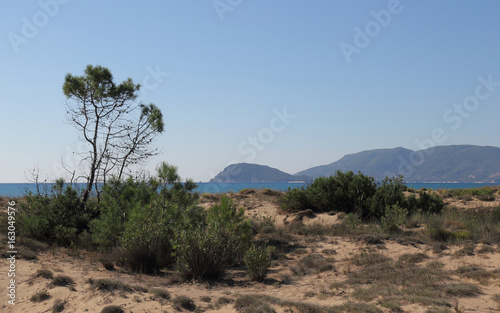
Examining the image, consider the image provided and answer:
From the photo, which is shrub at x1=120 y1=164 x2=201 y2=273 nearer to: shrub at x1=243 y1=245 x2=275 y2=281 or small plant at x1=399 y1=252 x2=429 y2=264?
shrub at x1=243 y1=245 x2=275 y2=281

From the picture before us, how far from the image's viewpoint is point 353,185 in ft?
55.5

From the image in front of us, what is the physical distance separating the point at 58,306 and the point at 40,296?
63 cm

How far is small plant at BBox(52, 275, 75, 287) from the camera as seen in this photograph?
22.0 feet

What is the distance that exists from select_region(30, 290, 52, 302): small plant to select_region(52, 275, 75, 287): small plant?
1.21ft

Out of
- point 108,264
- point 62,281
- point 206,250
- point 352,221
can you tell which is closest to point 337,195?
point 352,221

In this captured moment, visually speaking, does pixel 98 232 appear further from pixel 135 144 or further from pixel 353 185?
pixel 353 185

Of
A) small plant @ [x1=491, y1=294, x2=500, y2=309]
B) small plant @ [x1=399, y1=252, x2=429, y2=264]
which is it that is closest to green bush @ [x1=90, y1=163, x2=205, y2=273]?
small plant @ [x1=399, y1=252, x2=429, y2=264]

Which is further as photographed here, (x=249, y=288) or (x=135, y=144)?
(x=135, y=144)

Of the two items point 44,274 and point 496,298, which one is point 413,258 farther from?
point 44,274

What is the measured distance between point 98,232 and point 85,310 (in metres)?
4.77

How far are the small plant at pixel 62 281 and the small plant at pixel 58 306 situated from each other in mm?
723

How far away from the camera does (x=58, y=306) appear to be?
588 centimetres

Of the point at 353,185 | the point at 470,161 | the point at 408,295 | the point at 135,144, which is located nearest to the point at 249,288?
the point at 408,295

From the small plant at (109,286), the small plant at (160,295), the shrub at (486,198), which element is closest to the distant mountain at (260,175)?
the shrub at (486,198)
